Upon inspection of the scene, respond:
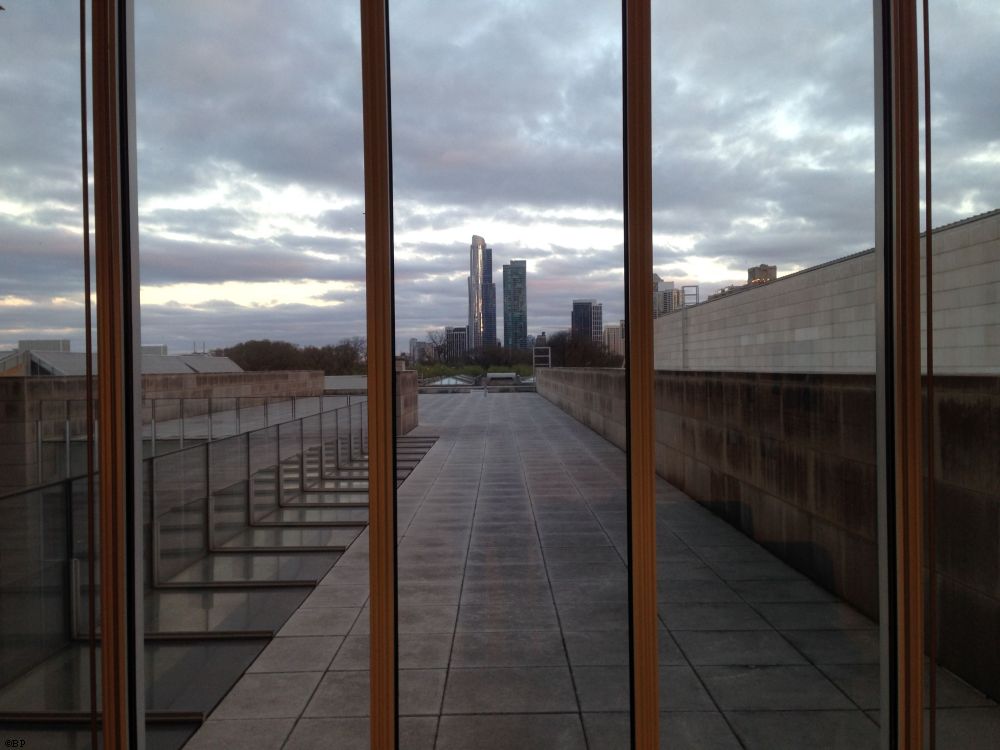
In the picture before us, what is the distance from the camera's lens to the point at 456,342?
273cm

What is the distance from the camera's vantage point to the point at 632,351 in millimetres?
2176

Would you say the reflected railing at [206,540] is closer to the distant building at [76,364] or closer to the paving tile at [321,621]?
the paving tile at [321,621]

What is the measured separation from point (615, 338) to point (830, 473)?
6.86 ft

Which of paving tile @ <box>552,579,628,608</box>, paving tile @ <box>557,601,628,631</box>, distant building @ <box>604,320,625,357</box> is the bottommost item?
paving tile @ <box>557,601,628,631</box>

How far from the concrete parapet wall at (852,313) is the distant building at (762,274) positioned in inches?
1.9

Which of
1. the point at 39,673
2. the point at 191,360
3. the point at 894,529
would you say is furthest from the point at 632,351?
the point at 39,673

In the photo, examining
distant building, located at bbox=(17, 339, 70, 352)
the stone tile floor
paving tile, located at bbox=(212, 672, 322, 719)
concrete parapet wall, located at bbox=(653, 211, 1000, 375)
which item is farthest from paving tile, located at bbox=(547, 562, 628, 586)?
distant building, located at bbox=(17, 339, 70, 352)

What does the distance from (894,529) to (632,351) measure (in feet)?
3.49

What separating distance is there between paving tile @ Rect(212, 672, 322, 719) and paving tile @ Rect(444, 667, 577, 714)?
0.62 meters

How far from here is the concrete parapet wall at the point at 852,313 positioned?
262cm

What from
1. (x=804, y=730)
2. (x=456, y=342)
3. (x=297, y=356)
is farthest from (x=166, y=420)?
(x=804, y=730)

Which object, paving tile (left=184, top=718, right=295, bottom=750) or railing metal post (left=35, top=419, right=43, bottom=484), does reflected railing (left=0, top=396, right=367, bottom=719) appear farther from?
paving tile (left=184, top=718, right=295, bottom=750)

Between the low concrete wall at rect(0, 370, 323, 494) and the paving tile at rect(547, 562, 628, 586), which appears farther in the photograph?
the paving tile at rect(547, 562, 628, 586)

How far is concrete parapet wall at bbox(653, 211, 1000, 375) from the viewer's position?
262 cm
